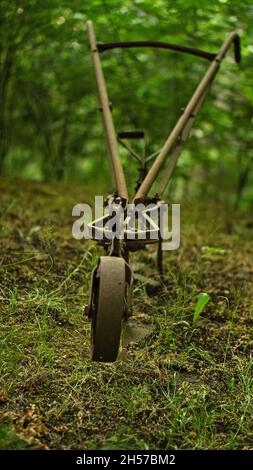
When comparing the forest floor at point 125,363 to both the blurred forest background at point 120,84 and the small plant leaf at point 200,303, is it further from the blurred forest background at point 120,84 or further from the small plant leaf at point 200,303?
the blurred forest background at point 120,84

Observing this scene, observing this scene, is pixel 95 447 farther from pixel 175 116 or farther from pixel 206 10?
pixel 175 116

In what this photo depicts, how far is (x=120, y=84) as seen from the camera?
22.0 feet

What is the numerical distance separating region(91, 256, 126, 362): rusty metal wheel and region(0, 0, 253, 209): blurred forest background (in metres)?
3.02

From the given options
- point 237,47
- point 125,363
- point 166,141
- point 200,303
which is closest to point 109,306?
point 125,363

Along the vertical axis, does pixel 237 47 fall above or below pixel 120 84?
above

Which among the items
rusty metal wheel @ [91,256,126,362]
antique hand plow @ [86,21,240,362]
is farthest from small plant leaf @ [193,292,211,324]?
rusty metal wheel @ [91,256,126,362]

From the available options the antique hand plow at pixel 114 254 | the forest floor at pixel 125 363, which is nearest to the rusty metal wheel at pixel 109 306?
the antique hand plow at pixel 114 254

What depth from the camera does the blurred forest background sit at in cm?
509

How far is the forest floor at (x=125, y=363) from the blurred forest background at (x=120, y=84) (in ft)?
7.16

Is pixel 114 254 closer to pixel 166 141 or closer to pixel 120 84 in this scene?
pixel 166 141

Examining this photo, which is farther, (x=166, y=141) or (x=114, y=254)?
(x=166, y=141)

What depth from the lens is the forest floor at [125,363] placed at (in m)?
2.40

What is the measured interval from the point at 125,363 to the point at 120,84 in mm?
4569

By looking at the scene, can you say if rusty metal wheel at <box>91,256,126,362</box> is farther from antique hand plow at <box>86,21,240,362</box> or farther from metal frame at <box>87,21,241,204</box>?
metal frame at <box>87,21,241,204</box>
